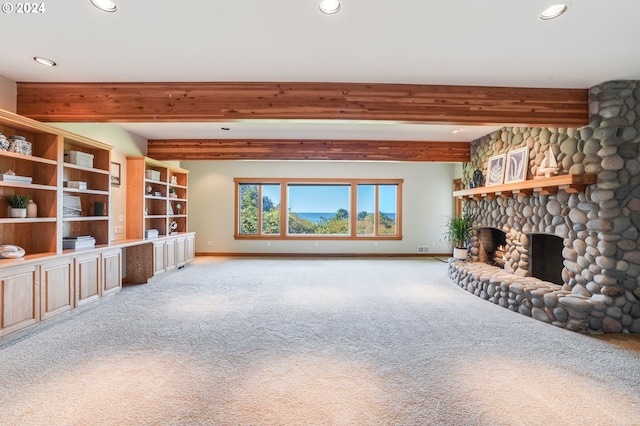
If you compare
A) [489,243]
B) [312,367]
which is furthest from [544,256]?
[312,367]

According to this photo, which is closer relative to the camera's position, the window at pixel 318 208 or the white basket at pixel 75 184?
the white basket at pixel 75 184

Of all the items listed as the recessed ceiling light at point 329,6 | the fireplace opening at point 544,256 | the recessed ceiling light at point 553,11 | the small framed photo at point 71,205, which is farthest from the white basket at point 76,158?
the fireplace opening at point 544,256

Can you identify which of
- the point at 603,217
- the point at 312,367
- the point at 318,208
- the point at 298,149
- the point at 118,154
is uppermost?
the point at 298,149

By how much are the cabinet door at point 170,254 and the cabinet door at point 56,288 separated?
2.47 m

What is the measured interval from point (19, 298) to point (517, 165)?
6.82 meters

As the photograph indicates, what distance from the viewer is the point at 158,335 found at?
3.23 meters

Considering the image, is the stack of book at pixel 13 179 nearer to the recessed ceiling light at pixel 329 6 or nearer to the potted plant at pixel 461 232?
the recessed ceiling light at pixel 329 6

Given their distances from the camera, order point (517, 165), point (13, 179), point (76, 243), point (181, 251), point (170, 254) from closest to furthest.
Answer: point (13, 179) < point (76, 243) < point (517, 165) < point (170, 254) < point (181, 251)

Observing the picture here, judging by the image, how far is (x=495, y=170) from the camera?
551 cm

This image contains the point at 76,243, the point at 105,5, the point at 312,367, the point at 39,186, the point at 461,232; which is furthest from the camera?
the point at 461,232

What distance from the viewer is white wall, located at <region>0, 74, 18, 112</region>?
A: 348 centimetres

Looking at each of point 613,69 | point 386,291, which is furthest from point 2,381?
point 613,69

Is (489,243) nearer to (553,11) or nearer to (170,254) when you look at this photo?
(553,11)

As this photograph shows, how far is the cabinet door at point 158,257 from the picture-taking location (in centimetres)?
581
